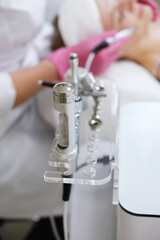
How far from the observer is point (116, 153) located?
1.49 ft

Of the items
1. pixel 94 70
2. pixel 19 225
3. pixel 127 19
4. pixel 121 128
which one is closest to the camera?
pixel 121 128

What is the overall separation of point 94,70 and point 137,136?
0.34 meters

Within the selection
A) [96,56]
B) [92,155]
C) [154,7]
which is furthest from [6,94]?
[154,7]

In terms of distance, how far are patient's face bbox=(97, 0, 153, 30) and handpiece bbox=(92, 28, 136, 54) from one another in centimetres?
3

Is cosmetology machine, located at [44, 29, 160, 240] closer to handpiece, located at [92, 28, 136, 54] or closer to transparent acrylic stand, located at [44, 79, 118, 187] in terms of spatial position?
transparent acrylic stand, located at [44, 79, 118, 187]

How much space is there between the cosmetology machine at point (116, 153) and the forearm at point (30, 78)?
261 mm

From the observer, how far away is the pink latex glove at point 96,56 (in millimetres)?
771

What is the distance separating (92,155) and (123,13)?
0.56 m

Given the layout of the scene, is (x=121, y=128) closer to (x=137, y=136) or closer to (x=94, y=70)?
(x=137, y=136)

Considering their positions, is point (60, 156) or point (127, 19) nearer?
point (60, 156)

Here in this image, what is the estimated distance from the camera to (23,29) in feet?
2.77

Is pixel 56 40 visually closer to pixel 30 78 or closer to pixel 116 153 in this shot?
pixel 30 78

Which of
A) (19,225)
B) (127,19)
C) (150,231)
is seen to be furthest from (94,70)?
(19,225)

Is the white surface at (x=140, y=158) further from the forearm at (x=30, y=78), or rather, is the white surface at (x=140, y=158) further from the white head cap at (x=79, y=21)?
the white head cap at (x=79, y=21)
